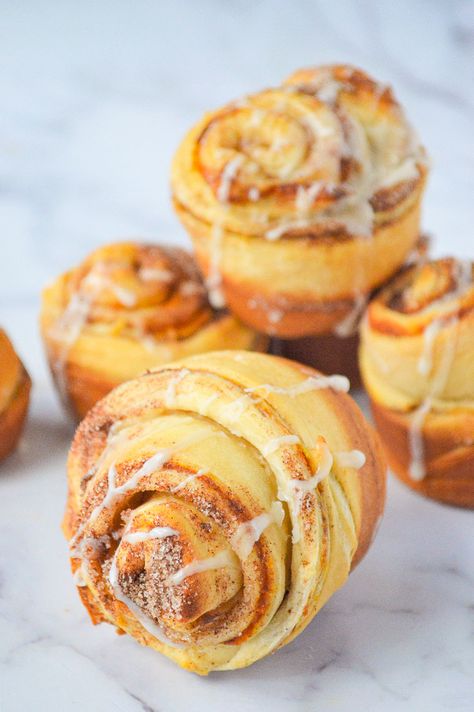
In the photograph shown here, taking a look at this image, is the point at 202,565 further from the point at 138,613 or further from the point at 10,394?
the point at 10,394

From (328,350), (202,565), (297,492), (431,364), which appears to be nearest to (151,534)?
(202,565)

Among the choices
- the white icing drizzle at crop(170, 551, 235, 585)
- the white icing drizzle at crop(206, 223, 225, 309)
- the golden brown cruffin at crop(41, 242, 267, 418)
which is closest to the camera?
the white icing drizzle at crop(170, 551, 235, 585)

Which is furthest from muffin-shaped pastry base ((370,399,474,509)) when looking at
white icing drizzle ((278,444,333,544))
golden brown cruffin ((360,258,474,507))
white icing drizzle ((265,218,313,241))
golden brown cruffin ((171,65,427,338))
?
white icing drizzle ((278,444,333,544))

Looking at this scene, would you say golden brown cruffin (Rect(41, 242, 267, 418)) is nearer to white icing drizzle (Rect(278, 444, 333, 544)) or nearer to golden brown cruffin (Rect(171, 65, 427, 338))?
golden brown cruffin (Rect(171, 65, 427, 338))

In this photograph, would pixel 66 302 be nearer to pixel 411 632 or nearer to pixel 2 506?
pixel 2 506

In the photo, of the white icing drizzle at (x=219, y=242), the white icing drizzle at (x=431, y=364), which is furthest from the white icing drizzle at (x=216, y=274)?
the white icing drizzle at (x=431, y=364)

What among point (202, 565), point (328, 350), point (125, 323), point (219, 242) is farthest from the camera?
point (328, 350)

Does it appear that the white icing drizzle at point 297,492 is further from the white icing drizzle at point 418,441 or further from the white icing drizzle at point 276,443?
the white icing drizzle at point 418,441
